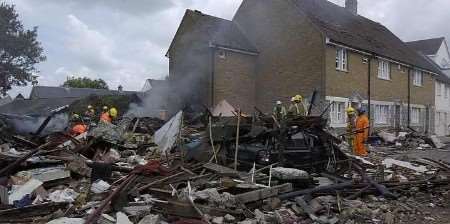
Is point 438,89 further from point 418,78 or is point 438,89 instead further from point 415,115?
point 415,115

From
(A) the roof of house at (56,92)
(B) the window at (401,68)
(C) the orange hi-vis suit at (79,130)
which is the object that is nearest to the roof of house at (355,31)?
(B) the window at (401,68)

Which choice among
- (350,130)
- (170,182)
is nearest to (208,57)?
(350,130)

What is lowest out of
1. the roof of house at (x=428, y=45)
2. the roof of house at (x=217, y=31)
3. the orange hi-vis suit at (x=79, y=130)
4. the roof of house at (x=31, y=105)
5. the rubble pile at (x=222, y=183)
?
the rubble pile at (x=222, y=183)

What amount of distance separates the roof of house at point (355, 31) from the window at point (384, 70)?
49 centimetres

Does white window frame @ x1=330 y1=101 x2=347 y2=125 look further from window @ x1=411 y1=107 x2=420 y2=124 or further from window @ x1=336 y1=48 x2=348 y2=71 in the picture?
window @ x1=411 y1=107 x2=420 y2=124

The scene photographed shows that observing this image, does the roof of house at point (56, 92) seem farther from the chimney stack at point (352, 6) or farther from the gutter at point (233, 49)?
the gutter at point (233, 49)

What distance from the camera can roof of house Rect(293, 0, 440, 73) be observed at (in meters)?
22.6

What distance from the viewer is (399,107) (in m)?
28.1

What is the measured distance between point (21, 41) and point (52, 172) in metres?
38.6

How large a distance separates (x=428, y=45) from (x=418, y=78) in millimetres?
18154

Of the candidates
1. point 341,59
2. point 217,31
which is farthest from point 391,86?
point 217,31

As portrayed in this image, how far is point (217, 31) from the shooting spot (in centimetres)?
2306

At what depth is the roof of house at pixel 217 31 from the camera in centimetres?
2245

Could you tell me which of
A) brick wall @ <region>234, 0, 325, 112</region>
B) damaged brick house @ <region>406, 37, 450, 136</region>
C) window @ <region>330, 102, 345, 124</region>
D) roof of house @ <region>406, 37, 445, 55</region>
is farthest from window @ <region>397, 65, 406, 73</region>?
roof of house @ <region>406, 37, 445, 55</region>
